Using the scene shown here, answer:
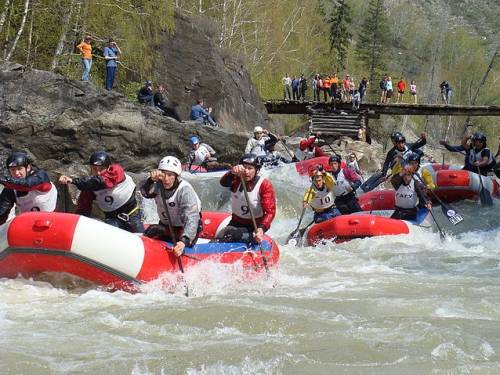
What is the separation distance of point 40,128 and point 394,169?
22.5 ft

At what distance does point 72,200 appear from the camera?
11766 mm

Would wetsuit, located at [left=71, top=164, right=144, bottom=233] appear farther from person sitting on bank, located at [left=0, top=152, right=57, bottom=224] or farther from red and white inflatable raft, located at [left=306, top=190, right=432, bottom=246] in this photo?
red and white inflatable raft, located at [left=306, top=190, right=432, bottom=246]

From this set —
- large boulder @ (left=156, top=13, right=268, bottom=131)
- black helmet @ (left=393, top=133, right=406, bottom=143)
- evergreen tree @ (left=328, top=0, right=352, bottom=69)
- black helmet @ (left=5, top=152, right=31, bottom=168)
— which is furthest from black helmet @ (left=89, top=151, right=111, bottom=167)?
evergreen tree @ (left=328, top=0, right=352, bottom=69)

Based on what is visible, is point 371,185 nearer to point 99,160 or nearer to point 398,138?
point 398,138

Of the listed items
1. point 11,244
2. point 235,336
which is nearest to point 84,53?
point 11,244

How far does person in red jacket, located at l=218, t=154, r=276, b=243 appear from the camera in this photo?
7.19 m

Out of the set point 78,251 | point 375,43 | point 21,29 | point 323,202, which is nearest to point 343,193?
point 323,202

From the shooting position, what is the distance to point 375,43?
50.7 m

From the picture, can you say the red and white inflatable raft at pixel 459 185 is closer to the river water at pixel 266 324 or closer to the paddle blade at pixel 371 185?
the paddle blade at pixel 371 185

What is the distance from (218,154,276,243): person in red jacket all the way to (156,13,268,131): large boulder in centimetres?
1312

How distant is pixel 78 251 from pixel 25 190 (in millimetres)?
1298

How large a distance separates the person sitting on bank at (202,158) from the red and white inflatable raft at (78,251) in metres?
8.28

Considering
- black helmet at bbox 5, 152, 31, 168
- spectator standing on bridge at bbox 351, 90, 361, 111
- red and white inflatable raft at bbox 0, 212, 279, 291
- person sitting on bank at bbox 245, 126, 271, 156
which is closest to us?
red and white inflatable raft at bbox 0, 212, 279, 291

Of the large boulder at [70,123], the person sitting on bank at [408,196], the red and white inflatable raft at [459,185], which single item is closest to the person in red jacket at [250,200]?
the person sitting on bank at [408,196]
